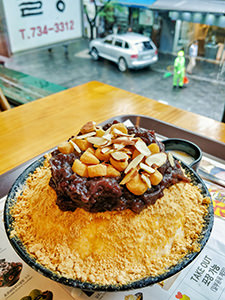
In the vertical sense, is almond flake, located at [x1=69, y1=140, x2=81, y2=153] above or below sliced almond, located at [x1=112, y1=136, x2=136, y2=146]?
below

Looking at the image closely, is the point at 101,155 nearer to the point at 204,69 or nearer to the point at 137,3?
the point at 204,69

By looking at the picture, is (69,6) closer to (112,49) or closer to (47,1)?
(47,1)

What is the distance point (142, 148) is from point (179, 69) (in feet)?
5.34

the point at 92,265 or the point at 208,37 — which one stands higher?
the point at 208,37

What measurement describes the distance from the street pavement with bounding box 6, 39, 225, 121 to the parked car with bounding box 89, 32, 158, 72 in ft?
0.20

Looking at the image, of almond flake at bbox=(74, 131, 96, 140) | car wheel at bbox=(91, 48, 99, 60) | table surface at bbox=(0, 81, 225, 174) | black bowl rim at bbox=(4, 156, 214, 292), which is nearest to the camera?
black bowl rim at bbox=(4, 156, 214, 292)

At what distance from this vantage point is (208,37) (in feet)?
6.22

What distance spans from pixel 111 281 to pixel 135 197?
0.67 feet

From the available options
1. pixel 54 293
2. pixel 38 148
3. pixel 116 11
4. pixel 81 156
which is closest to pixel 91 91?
pixel 116 11

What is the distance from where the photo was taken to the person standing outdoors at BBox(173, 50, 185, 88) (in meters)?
2.11

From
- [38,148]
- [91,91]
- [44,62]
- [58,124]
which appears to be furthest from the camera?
[44,62]

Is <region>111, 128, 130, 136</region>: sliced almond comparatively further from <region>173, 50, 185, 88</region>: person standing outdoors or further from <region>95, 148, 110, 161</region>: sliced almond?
<region>173, 50, 185, 88</region>: person standing outdoors

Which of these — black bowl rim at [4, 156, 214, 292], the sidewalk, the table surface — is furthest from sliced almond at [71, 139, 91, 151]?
the sidewalk

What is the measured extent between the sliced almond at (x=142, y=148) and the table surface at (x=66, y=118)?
0.80 m
